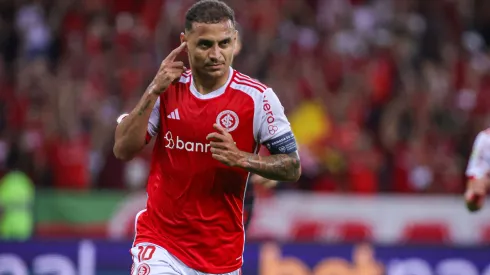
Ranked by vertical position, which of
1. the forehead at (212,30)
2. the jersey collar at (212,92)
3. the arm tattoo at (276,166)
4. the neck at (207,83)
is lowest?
the arm tattoo at (276,166)

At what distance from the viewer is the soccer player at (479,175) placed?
7828mm

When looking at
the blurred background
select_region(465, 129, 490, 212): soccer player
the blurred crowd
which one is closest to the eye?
select_region(465, 129, 490, 212): soccer player

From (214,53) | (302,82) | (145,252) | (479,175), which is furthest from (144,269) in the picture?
(302,82)

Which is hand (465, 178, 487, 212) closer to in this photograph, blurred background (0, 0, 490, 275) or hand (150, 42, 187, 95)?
blurred background (0, 0, 490, 275)

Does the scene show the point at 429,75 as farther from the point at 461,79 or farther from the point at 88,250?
the point at 88,250

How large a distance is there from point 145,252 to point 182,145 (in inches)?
26.2

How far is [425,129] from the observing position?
15.5 metres

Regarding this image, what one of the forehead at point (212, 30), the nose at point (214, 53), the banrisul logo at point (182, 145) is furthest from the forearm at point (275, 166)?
the forehead at point (212, 30)

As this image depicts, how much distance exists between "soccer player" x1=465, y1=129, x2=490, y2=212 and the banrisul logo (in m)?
2.51

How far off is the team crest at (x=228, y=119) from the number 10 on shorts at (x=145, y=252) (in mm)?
838

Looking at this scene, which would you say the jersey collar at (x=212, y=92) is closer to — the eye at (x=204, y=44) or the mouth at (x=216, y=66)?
the mouth at (x=216, y=66)

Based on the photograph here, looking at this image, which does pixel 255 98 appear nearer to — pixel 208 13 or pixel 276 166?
pixel 276 166

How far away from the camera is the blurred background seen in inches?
401

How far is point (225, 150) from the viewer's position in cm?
595
